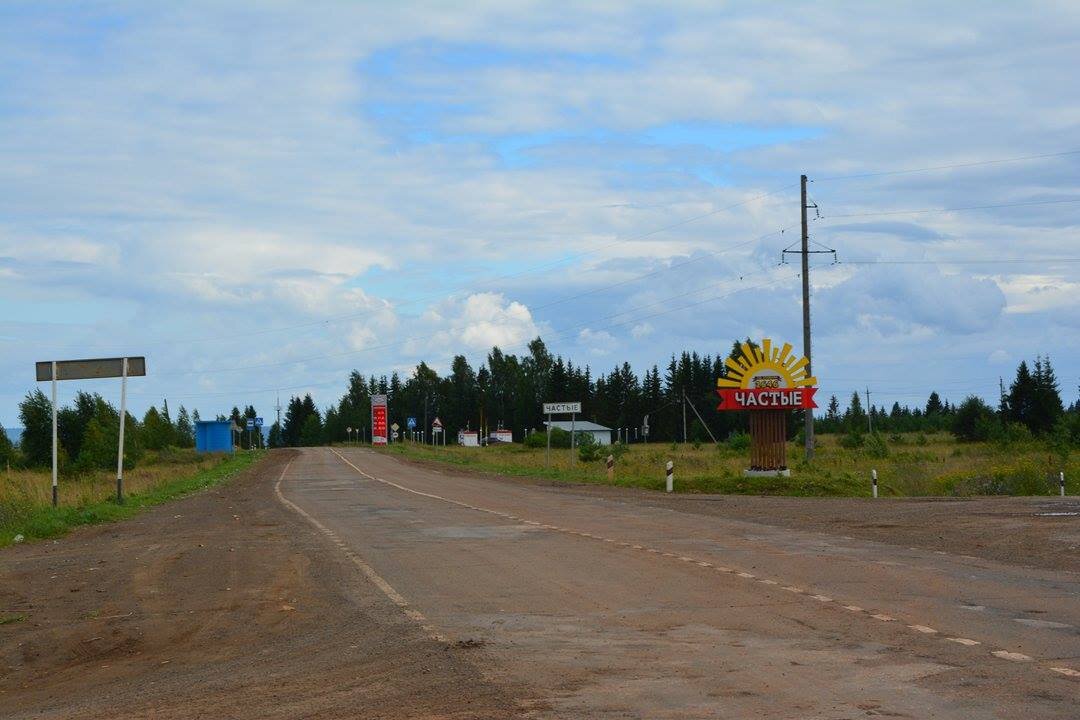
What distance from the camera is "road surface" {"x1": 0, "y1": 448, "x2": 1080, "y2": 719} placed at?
745 cm

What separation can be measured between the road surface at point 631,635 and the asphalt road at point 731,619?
0.10 feet

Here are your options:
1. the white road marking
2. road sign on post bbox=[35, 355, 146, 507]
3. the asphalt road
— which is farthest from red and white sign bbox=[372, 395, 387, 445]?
the white road marking

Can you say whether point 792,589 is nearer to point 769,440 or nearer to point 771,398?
point 771,398

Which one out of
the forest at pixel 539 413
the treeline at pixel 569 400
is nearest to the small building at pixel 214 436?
the forest at pixel 539 413

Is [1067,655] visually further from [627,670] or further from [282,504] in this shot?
[282,504]

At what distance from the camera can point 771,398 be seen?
3816cm

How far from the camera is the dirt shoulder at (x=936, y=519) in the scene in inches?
676

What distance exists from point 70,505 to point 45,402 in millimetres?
62356

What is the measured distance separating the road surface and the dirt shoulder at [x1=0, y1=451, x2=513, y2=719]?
43mm

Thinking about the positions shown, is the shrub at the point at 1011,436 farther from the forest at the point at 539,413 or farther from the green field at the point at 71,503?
the green field at the point at 71,503

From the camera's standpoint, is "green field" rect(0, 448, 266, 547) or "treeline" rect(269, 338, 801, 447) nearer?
"green field" rect(0, 448, 266, 547)

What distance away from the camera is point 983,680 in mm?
7824

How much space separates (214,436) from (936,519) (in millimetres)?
79485

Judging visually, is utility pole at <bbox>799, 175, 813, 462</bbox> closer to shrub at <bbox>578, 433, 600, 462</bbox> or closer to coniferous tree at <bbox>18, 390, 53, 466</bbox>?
shrub at <bbox>578, 433, 600, 462</bbox>
